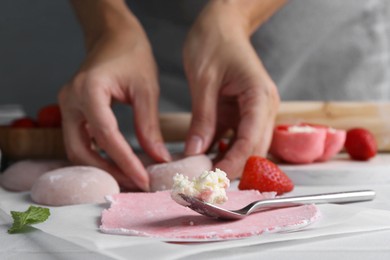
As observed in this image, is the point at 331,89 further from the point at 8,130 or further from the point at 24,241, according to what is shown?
the point at 24,241

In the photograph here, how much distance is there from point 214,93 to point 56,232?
0.64 meters

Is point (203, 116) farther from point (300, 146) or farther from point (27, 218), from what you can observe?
point (27, 218)

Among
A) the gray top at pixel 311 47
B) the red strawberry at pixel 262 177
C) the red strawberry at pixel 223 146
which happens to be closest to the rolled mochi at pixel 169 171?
the red strawberry at pixel 262 177

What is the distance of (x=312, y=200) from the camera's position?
0.96 m

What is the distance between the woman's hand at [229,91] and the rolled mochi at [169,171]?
0.07 m

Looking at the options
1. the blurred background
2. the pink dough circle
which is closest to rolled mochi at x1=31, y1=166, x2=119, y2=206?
the pink dough circle

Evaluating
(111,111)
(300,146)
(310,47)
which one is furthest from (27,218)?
(310,47)

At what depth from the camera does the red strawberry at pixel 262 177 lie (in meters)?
1.14

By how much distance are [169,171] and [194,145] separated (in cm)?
16

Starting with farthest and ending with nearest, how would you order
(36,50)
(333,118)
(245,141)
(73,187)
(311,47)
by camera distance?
(36,50) < (311,47) < (333,118) < (245,141) < (73,187)

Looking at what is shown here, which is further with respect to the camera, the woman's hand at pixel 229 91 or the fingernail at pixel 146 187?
the woman's hand at pixel 229 91

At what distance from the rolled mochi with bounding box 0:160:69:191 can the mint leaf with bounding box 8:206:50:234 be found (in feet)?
1.17

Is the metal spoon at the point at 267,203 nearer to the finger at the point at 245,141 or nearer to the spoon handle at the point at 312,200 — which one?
the spoon handle at the point at 312,200

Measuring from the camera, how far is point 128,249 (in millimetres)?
754
